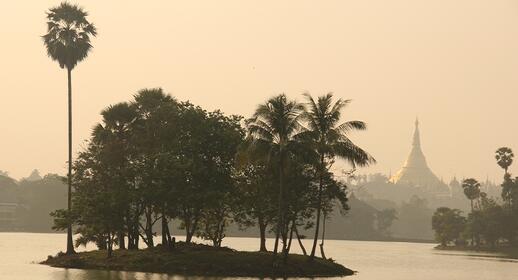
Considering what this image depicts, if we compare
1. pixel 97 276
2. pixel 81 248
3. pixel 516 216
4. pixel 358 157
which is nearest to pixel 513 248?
pixel 516 216

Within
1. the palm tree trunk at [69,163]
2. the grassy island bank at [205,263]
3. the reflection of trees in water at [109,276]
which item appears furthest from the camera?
the palm tree trunk at [69,163]

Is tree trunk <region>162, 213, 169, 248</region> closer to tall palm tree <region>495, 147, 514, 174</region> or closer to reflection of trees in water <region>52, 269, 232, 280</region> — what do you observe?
reflection of trees in water <region>52, 269, 232, 280</region>

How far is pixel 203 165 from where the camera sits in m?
83.9

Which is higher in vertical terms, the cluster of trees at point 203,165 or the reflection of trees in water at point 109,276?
the cluster of trees at point 203,165

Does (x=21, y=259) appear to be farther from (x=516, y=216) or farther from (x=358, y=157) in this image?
(x=516, y=216)

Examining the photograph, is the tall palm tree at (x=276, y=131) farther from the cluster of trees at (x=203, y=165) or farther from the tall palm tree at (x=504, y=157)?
the tall palm tree at (x=504, y=157)

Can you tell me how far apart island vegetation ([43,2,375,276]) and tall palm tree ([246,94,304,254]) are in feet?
0.27

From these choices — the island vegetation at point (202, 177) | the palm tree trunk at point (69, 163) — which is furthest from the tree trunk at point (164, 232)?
the palm tree trunk at point (69, 163)

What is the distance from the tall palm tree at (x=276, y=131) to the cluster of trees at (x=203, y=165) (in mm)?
81

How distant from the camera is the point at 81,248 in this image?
14625 cm

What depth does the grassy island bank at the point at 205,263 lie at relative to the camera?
255 feet

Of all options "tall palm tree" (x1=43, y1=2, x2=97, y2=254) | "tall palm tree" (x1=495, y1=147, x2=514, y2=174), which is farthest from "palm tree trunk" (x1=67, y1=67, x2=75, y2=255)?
"tall palm tree" (x1=495, y1=147, x2=514, y2=174)

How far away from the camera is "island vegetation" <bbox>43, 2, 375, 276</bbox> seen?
7869 cm

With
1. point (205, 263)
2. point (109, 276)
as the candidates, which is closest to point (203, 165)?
point (205, 263)
